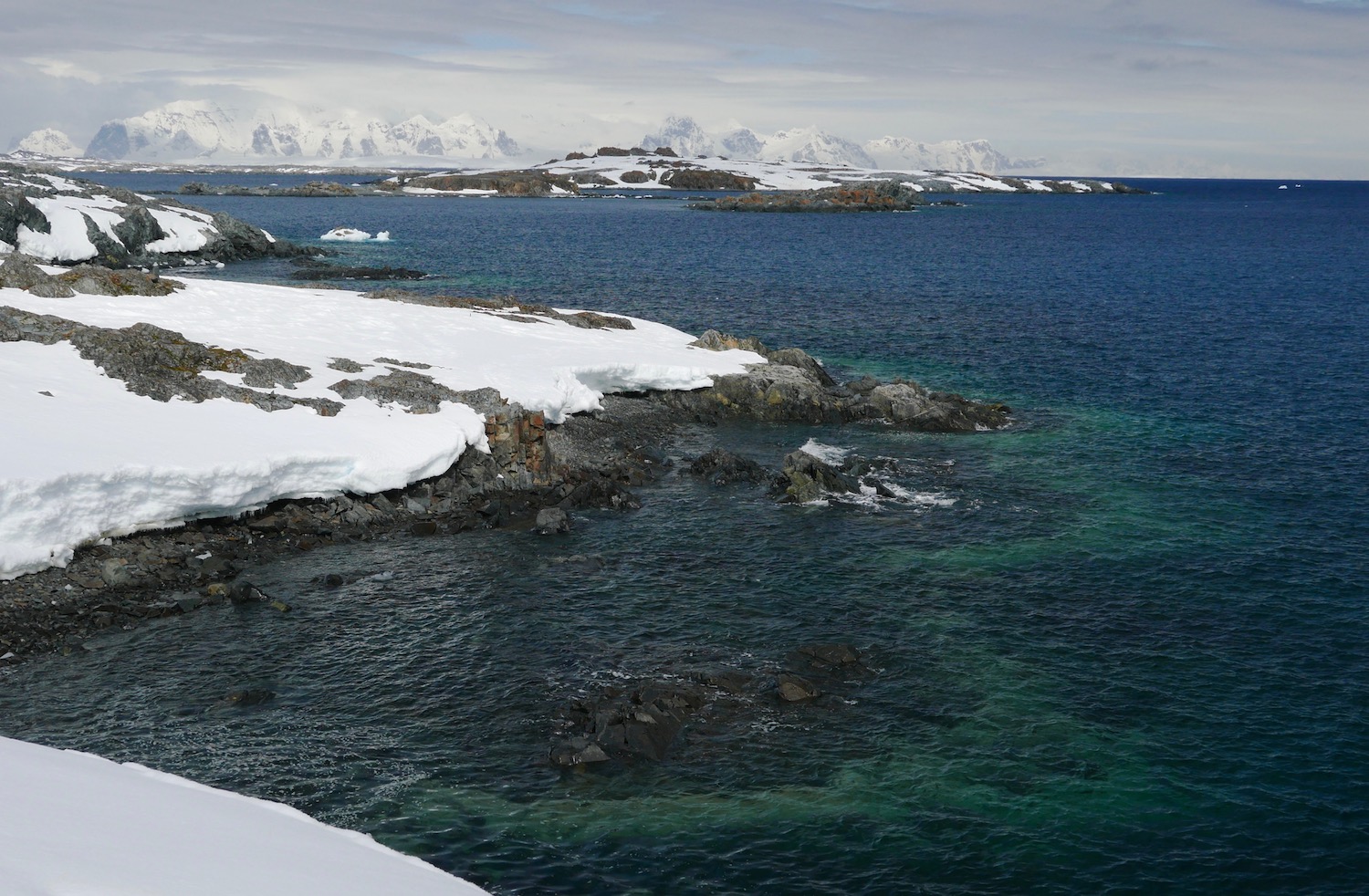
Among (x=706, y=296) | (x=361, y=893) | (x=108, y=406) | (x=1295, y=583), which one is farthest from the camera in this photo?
(x=706, y=296)

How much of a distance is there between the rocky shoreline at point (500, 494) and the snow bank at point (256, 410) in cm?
80

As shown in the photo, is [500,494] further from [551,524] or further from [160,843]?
[160,843]

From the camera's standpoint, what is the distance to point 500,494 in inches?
1785

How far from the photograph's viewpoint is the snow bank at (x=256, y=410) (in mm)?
35438

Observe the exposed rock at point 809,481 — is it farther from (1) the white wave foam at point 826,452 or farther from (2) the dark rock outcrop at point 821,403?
(2) the dark rock outcrop at point 821,403

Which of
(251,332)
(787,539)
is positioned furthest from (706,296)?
(787,539)

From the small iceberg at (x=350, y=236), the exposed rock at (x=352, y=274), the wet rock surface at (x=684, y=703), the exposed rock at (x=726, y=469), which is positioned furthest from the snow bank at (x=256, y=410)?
the small iceberg at (x=350, y=236)

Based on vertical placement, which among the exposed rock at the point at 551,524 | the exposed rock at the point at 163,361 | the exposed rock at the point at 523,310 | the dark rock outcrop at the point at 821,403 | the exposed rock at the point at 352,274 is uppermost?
the exposed rock at the point at 352,274

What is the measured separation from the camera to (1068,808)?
24.6 meters

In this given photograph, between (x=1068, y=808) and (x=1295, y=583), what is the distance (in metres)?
18.5

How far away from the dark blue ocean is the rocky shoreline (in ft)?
4.39

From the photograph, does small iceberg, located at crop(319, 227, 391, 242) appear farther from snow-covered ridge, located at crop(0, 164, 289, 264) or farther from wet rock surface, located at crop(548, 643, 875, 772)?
wet rock surface, located at crop(548, 643, 875, 772)

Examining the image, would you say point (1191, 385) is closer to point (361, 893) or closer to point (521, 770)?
point (521, 770)

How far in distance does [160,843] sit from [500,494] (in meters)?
30.3
